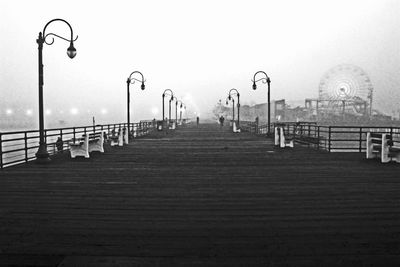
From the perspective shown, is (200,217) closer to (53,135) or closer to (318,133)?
(53,135)

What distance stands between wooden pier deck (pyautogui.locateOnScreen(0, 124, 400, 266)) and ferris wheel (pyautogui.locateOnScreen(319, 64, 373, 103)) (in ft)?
224

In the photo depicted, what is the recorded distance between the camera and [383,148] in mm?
12086

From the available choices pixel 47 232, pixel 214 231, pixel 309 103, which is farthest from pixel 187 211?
pixel 309 103

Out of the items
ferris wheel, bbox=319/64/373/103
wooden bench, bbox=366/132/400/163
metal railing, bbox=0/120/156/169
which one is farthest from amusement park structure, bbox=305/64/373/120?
wooden bench, bbox=366/132/400/163

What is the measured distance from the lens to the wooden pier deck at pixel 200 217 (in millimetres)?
4184

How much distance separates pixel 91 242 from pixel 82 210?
67.3 inches

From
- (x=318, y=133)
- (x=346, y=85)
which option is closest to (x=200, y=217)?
(x=318, y=133)

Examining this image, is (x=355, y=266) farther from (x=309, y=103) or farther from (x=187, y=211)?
(x=309, y=103)

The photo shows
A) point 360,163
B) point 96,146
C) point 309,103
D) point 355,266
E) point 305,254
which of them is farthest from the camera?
point 309,103

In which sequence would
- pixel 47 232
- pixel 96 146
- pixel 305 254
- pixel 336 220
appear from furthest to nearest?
1. pixel 96 146
2. pixel 336 220
3. pixel 47 232
4. pixel 305 254

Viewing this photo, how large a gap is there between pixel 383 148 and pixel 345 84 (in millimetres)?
66783

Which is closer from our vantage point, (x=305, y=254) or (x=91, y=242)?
(x=305, y=254)

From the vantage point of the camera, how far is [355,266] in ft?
12.7

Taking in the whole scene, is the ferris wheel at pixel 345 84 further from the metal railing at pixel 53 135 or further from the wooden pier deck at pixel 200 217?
the wooden pier deck at pixel 200 217
